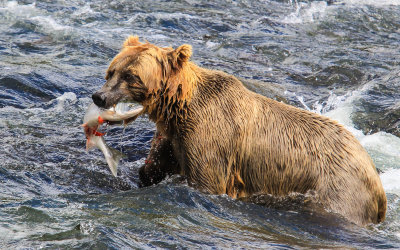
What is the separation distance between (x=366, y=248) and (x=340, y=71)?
6.10 metres

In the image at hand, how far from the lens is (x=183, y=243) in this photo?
14.3 feet

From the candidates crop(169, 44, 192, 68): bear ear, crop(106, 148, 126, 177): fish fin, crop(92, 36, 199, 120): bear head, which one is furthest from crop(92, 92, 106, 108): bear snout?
crop(169, 44, 192, 68): bear ear

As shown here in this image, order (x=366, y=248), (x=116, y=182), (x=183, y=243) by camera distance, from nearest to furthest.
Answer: (x=183, y=243) → (x=366, y=248) → (x=116, y=182)

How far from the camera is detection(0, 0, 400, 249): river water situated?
184 inches

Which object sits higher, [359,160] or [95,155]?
[359,160]

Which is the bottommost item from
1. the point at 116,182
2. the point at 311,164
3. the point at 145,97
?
the point at 116,182

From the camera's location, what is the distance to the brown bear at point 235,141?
17.4 feet

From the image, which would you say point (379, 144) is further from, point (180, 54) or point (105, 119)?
point (105, 119)

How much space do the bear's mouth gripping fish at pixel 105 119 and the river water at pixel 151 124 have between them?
0.38 meters

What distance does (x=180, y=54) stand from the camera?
531cm

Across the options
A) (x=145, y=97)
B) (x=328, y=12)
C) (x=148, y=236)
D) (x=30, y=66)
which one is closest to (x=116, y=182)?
(x=145, y=97)

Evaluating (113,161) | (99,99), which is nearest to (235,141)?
(113,161)

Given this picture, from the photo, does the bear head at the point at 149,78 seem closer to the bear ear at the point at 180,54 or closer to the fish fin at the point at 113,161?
the bear ear at the point at 180,54

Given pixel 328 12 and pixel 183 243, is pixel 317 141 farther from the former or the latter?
pixel 328 12
